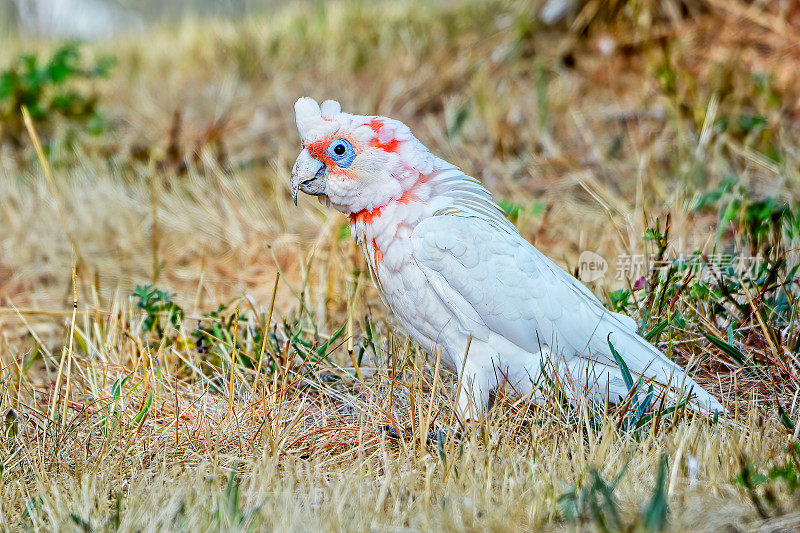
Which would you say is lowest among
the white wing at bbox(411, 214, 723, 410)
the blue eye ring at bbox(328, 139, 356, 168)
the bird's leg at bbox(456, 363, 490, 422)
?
the bird's leg at bbox(456, 363, 490, 422)

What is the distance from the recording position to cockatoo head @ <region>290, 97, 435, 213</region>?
2246mm

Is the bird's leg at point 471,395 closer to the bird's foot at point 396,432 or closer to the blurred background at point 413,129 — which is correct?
the bird's foot at point 396,432

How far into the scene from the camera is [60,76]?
15.8 ft

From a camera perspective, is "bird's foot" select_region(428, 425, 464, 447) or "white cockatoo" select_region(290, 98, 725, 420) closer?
"bird's foot" select_region(428, 425, 464, 447)

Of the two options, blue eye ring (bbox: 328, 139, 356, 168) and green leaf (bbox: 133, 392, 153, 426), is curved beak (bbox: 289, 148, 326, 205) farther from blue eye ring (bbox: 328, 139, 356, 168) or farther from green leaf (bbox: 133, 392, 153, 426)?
green leaf (bbox: 133, 392, 153, 426)

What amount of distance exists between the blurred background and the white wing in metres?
0.84

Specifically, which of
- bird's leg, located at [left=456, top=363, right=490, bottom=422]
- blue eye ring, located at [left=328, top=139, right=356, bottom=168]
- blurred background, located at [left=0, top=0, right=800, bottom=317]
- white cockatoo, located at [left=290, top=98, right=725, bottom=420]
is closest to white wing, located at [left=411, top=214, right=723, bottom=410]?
white cockatoo, located at [left=290, top=98, right=725, bottom=420]

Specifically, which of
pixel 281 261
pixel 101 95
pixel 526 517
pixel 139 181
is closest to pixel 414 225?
pixel 526 517

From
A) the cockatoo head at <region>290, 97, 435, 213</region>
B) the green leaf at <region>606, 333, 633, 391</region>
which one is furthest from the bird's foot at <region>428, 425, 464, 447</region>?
the cockatoo head at <region>290, 97, 435, 213</region>

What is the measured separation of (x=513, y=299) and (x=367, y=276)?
1.21m

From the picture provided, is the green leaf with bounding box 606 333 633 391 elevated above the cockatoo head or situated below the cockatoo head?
below

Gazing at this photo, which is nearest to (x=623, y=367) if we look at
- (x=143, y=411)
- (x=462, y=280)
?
(x=462, y=280)

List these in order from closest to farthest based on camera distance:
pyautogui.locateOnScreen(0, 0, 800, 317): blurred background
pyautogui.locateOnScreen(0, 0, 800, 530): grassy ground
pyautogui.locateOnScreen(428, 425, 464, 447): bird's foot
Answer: pyautogui.locateOnScreen(0, 0, 800, 530): grassy ground
pyautogui.locateOnScreen(428, 425, 464, 447): bird's foot
pyautogui.locateOnScreen(0, 0, 800, 317): blurred background

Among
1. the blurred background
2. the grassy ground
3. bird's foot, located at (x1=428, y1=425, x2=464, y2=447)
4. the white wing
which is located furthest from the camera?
the blurred background
